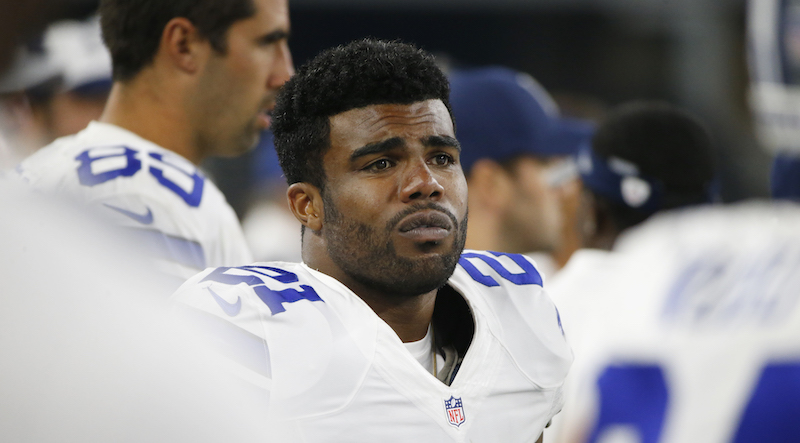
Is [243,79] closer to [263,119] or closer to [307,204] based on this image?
[263,119]

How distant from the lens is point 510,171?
4.14 meters

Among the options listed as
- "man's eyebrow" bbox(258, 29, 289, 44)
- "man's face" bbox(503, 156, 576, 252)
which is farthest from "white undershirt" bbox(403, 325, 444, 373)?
"man's face" bbox(503, 156, 576, 252)

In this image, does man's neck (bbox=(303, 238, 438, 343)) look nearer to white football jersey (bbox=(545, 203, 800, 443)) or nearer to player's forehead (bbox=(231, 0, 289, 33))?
white football jersey (bbox=(545, 203, 800, 443))

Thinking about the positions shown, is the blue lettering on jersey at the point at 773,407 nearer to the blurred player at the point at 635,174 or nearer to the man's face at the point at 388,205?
the man's face at the point at 388,205

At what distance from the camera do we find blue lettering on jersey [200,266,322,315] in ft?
5.76

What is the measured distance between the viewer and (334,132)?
1933mm

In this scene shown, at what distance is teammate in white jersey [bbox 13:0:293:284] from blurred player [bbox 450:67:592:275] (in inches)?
54.0

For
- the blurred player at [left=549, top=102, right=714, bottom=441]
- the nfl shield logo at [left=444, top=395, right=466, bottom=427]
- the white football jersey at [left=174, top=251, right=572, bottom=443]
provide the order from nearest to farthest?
the white football jersey at [left=174, top=251, right=572, bottom=443] < the nfl shield logo at [left=444, top=395, right=466, bottom=427] < the blurred player at [left=549, top=102, right=714, bottom=441]

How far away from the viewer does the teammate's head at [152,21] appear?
276 centimetres

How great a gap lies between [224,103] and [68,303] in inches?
86.0

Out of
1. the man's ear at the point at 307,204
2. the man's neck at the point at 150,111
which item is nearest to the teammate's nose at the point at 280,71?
the man's neck at the point at 150,111

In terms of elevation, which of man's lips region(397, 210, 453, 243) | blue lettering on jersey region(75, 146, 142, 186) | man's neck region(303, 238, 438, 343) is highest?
blue lettering on jersey region(75, 146, 142, 186)

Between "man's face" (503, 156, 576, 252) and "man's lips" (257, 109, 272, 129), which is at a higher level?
"man's lips" (257, 109, 272, 129)

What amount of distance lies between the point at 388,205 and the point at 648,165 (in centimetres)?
166
